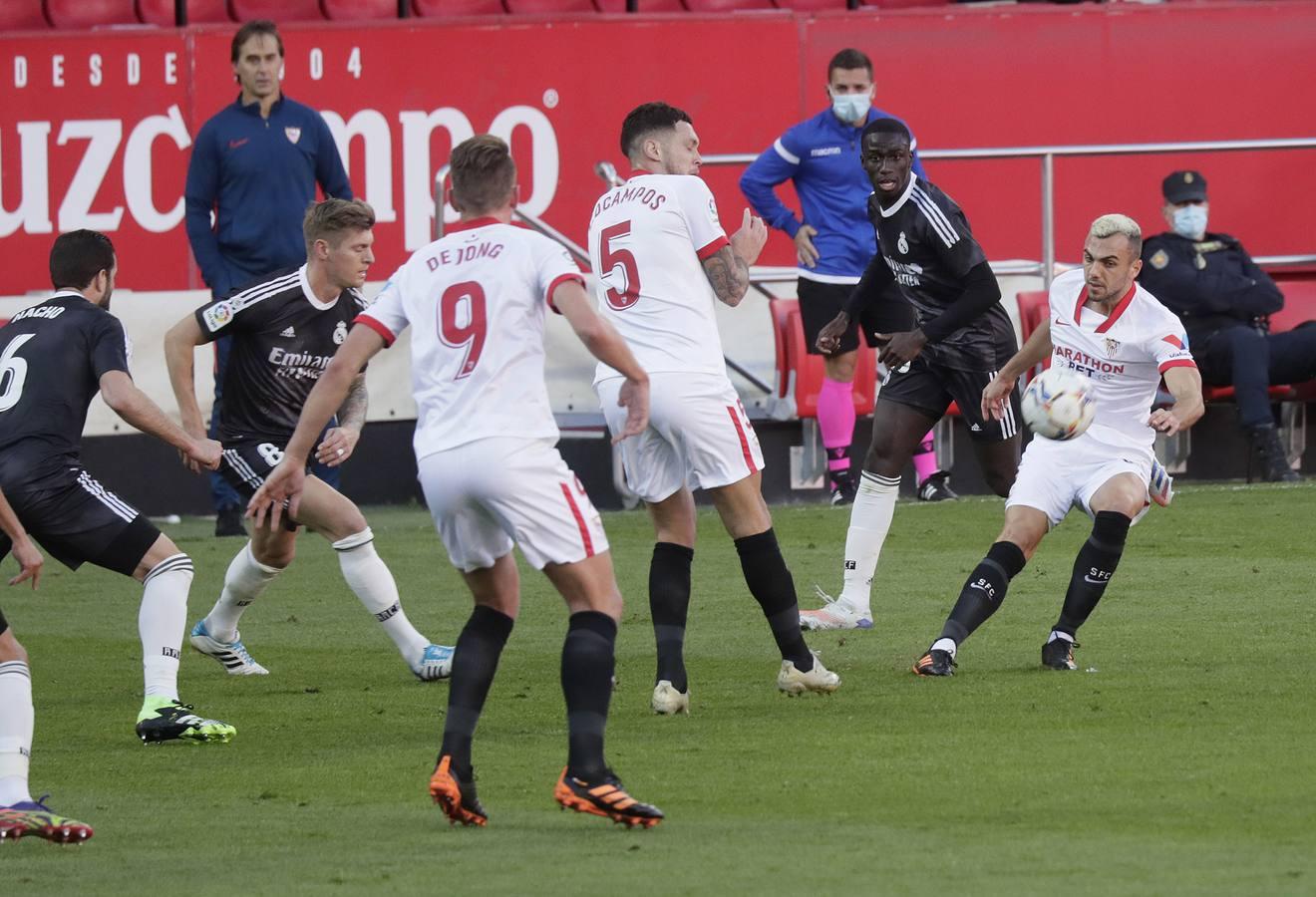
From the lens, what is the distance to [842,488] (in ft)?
43.5

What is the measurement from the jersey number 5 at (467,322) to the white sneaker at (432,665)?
289cm

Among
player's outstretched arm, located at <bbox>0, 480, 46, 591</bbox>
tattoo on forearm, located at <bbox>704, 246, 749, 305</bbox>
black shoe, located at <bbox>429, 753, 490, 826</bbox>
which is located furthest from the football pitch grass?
tattoo on forearm, located at <bbox>704, 246, 749, 305</bbox>

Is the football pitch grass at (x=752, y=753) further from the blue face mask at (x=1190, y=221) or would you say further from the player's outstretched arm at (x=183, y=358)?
the blue face mask at (x=1190, y=221)

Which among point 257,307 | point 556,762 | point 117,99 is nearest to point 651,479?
Answer: point 556,762

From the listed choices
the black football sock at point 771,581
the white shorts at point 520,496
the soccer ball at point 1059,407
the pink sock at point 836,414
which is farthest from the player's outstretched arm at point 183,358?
the pink sock at point 836,414

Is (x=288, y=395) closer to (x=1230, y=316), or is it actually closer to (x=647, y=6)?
(x=1230, y=316)

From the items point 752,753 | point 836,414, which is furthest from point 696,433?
point 836,414

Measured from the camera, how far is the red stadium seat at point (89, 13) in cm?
1736

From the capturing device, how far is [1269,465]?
535 inches

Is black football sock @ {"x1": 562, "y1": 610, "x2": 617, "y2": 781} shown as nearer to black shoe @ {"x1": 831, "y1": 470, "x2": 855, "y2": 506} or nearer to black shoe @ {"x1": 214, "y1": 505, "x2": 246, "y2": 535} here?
black shoe @ {"x1": 831, "y1": 470, "x2": 855, "y2": 506}

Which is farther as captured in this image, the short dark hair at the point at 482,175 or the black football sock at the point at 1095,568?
the black football sock at the point at 1095,568

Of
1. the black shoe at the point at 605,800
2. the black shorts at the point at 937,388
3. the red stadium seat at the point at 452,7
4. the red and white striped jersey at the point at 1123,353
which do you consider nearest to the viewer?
the black shoe at the point at 605,800

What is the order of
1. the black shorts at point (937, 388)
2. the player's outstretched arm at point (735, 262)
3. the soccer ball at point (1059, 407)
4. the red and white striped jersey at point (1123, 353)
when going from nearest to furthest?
the player's outstretched arm at point (735, 262) < the soccer ball at point (1059, 407) < the red and white striped jersey at point (1123, 353) < the black shorts at point (937, 388)

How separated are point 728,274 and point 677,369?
374 millimetres
